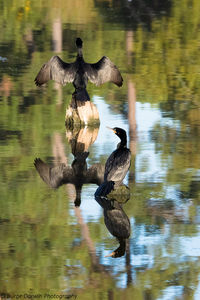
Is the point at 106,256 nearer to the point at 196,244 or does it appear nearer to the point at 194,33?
the point at 196,244

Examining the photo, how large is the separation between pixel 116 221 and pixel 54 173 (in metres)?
2.38

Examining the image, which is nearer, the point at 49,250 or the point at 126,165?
the point at 49,250

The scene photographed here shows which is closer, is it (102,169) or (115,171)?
(115,171)

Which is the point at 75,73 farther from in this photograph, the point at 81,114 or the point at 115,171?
the point at 115,171

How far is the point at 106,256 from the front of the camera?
34.0 ft

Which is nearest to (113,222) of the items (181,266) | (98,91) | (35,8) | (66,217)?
(66,217)

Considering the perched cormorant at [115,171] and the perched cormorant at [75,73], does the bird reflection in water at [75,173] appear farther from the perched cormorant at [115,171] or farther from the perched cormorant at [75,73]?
the perched cormorant at [75,73]

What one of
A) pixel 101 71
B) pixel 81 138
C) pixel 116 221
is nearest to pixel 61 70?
pixel 101 71

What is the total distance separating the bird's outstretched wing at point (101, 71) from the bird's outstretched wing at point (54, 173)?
3124mm

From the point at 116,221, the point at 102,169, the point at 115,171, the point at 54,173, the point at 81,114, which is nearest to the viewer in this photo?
the point at 116,221

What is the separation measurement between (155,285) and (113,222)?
2039mm

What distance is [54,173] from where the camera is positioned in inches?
539

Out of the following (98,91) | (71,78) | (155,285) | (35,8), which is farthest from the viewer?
(35,8)

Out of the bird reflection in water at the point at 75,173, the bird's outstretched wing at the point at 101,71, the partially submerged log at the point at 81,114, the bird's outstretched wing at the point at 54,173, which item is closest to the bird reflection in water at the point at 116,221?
the bird reflection in water at the point at 75,173
